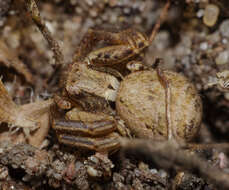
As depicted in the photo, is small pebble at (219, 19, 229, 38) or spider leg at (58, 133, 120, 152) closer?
spider leg at (58, 133, 120, 152)

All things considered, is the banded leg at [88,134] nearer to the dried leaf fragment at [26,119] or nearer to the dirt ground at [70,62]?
the dirt ground at [70,62]

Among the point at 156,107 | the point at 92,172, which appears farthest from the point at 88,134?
the point at 156,107

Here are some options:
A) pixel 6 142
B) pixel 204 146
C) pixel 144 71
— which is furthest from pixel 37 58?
pixel 204 146

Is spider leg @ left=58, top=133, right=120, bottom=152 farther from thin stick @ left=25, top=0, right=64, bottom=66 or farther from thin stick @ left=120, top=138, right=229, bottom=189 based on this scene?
thin stick @ left=25, top=0, right=64, bottom=66

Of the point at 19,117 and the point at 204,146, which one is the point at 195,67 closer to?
the point at 204,146

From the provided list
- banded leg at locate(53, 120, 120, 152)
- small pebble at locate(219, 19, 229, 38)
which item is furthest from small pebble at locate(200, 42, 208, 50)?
banded leg at locate(53, 120, 120, 152)

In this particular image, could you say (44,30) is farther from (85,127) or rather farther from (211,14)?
(211,14)

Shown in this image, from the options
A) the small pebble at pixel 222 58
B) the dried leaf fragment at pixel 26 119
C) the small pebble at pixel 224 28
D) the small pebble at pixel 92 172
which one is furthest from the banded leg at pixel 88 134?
the small pebble at pixel 224 28
